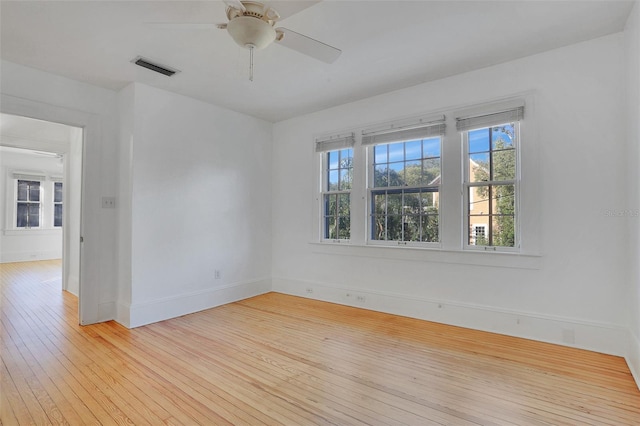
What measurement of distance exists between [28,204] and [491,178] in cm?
1097

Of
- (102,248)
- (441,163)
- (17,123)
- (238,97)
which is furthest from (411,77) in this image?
(17,123)

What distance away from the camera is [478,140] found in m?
3.57

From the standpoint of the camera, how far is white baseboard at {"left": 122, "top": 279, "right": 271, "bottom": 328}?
12.0 ft

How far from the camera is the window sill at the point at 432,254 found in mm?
3219

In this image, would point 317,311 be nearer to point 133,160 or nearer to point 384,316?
point 384,316

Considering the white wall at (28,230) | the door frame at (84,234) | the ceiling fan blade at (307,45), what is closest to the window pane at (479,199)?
the ceiling fan blade at (307,45)

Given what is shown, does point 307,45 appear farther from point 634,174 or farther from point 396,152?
point 634,174

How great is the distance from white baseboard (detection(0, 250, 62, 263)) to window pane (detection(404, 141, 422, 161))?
9.93 m

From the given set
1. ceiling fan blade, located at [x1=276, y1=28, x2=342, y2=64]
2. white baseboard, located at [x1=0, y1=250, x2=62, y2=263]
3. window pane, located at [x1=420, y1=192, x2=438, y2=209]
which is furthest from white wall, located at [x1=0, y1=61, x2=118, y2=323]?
white baseboard, located at [x1=0, y1=250, x2=62, y2=263]

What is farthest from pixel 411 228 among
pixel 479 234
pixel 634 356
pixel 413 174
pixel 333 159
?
pixel 634 356

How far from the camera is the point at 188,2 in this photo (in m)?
2.28

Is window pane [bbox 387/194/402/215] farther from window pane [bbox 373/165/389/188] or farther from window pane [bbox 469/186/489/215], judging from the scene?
window pane [bbox 469/186/489/215]

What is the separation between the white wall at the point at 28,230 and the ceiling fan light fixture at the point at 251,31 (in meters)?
9.42

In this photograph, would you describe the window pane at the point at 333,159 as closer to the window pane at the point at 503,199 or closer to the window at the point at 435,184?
the window at the point at 435,184
